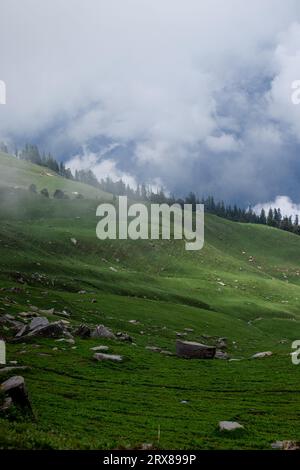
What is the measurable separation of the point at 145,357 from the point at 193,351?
7302mm

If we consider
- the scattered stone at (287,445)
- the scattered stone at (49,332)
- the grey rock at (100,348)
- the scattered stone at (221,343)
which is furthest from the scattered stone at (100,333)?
the scattered stone at (287,445)

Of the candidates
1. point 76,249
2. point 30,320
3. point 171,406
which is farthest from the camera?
point 76,249

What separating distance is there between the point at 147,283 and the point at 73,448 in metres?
95.7

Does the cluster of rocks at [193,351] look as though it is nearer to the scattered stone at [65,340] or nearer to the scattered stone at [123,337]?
the scattered stone at [123,337]

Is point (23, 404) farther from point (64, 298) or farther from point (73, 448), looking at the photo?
point (64, 298)

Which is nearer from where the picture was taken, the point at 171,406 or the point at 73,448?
the point at 73,448

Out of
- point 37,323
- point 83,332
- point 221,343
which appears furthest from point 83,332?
point 221,343

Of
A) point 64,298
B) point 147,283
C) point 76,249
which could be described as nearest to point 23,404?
point 64,298

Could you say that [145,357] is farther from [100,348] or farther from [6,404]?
[6,404]

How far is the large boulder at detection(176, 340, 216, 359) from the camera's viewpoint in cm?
5125

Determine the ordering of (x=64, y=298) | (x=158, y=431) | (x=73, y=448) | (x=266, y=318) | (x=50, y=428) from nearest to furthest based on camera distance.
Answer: (x=73, y=448)
(x=50, y=428)
(x=158, y=431)
(x=64, y=298)
(x=266, y=318)

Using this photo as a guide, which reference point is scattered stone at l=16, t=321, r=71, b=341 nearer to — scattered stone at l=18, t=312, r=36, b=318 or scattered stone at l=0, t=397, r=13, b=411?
scattered stone at l=18, t=312, r=36, b=318

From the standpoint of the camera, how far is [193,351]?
51281 millimetres

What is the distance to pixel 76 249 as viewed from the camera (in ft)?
448
